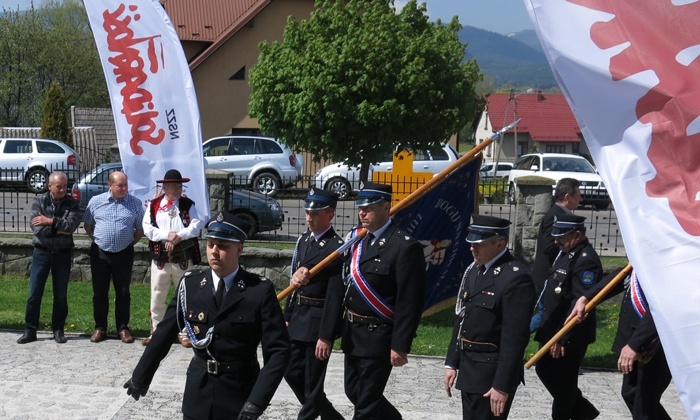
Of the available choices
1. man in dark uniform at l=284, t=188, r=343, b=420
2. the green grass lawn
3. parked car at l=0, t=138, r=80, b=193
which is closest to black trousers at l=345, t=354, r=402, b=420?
man in dark uniform at l=284, t=188, r=343, b=420

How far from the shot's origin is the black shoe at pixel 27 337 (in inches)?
392

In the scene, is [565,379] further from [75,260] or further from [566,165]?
[566,165]

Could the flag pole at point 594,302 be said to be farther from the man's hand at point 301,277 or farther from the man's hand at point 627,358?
the man's hand at point 301,277

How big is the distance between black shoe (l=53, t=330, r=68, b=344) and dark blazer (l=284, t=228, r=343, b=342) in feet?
11.2

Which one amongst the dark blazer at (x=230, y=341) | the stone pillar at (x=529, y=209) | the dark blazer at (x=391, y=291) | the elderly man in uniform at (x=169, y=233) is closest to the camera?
the dark blazer at (x=230, y=341)

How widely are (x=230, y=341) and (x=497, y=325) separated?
1.74 metres

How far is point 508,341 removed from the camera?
5.91 meters

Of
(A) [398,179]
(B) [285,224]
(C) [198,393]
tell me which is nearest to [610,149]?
(C) [198,393]

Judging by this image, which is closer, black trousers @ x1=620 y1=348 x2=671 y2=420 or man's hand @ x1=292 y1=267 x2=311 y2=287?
black trousers @ x1=620 y1=348 x2=671 y2=420

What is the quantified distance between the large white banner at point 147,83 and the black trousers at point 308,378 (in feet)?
9.76

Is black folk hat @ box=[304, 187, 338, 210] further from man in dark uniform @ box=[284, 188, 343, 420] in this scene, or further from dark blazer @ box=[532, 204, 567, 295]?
dark blazer @ box=[532, 204, 567, 295]

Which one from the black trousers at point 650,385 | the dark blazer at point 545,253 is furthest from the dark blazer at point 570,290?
the black trousers at point 650,385

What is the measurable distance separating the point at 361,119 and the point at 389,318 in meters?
13.4

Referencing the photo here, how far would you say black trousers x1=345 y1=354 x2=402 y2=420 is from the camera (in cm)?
685
